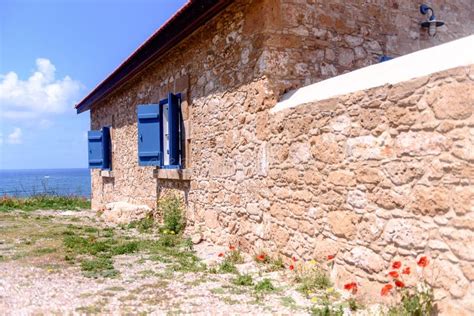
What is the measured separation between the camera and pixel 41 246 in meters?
6.35

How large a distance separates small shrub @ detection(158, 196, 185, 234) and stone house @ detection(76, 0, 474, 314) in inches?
9.2

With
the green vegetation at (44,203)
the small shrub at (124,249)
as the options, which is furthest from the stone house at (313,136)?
the green vegetation at (44,203)

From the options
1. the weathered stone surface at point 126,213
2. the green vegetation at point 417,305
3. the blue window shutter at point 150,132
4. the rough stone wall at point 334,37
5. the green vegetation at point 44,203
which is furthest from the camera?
the green vegetation at point 44,203

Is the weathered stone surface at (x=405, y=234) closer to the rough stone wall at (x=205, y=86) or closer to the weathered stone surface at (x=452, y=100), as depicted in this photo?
the weathered stone surface at (x=452, y=100)

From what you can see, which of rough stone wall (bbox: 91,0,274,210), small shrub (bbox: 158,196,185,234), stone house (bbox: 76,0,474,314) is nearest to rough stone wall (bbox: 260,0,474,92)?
stone house (bbox: 76,0,474,314)

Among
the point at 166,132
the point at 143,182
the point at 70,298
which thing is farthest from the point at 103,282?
the point at 143,182

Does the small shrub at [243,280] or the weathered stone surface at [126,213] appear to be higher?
the weathered stone surface at [126,213]

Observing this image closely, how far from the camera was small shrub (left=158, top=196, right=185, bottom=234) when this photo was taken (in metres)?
7.27

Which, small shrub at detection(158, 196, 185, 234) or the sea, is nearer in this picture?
small shrub at detection(158, 196, 185, 234)

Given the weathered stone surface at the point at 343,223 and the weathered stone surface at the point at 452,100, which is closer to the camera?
the weathered stone surface at the point at 452,100

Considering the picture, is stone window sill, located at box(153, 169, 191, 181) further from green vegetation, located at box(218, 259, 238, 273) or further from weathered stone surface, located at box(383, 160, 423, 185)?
weathered stone surface, located at box(383, 160, 423, 185)

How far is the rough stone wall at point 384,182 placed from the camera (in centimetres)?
280

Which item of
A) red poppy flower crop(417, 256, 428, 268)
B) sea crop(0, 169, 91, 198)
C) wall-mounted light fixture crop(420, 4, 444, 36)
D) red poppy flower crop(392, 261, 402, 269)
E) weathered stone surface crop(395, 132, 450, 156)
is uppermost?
wall-mounted light fixture crop(420, 4, 444, 36)

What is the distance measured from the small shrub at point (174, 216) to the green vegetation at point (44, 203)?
6.98 metres
